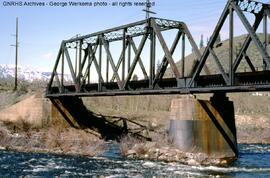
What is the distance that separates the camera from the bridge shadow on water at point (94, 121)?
64.9 m

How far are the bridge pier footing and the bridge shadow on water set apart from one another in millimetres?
23402

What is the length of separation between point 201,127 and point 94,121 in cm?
3322

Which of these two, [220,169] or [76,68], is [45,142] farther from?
[220,169]

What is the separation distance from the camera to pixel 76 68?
57.6 m

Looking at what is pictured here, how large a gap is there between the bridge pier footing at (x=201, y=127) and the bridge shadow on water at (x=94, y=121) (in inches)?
921

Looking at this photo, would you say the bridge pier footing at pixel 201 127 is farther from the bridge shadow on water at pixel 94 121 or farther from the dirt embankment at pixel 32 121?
the bridge shadow on water at pixel 94 121

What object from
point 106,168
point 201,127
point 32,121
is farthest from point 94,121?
point 106,168

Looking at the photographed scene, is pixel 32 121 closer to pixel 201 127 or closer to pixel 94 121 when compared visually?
pixel 94 121

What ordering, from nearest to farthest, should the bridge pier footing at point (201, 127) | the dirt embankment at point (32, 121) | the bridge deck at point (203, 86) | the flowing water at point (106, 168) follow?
the flowing water at point (106, 168) < the bridge deck at point (203, 86) < the bridge pier footing at point (201, 127) < the dirt embankment at point (32, 121)

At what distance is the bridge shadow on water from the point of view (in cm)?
6493

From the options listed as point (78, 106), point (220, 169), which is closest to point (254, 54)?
point (78, 106)

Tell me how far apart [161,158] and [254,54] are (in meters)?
149

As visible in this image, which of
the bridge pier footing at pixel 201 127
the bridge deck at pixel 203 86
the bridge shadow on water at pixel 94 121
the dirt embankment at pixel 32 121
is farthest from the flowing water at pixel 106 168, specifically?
the bridge shadow on water at pixel 94 121

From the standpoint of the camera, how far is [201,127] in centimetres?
3797
